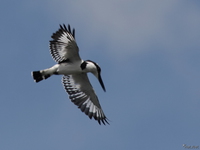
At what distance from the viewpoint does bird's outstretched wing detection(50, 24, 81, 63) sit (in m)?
16.0

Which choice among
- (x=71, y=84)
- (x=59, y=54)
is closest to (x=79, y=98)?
(x=71, y=84)

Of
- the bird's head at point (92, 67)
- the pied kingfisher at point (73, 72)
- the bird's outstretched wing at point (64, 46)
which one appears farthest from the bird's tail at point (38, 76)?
the bird's head at point (92, 67)

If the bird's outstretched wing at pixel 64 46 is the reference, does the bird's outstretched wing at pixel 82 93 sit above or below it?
below

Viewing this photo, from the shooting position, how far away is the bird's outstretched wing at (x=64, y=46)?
1598 cm

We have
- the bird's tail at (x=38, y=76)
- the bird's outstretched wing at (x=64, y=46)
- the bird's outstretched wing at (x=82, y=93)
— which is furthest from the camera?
the bird's outstretched wing at (x=82, y=93)

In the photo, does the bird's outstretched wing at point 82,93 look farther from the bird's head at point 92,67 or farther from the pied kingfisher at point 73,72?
the bird's head at point 92,67

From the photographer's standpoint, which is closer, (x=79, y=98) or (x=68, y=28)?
(x=68, y=28)

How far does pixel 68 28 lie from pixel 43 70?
1545mm

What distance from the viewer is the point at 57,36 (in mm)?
16172

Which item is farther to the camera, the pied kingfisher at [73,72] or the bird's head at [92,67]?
the bird's head at [92,67]

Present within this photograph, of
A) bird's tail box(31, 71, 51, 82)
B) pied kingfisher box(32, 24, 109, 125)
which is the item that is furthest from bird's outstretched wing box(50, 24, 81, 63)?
bird's tail box(31, 71, 51, 82)

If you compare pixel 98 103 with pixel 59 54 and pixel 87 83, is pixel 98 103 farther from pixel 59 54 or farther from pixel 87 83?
pixel 59 54

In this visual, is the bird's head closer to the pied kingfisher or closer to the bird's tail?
the pied kingfisher

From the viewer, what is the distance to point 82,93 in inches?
685
